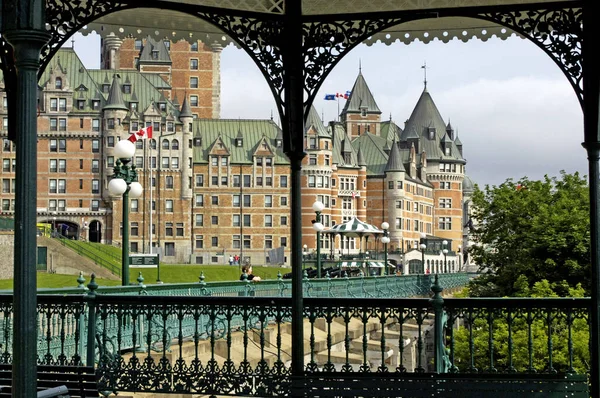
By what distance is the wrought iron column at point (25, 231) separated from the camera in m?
4.96

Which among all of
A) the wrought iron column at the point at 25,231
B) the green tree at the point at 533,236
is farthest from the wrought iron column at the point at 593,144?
the green tree at the point at 533,236

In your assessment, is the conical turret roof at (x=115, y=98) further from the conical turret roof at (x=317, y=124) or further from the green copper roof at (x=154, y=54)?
the conical turret roof at (x=317, y=124)

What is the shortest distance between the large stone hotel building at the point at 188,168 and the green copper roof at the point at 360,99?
7143 mm

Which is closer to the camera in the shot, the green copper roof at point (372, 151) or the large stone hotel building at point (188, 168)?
the large stone hotel building at point (188, 168)

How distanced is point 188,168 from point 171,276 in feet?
100

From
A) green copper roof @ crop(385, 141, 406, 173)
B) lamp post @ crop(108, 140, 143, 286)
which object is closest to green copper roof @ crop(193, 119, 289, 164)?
green copper roof @ crop(385, 141, 406, 173)

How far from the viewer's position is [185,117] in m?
107

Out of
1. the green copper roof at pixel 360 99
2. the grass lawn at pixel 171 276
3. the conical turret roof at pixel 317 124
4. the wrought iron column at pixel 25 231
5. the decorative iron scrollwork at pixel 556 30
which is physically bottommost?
the grass lawn at pixel 171 276

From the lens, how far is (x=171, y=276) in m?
77.1

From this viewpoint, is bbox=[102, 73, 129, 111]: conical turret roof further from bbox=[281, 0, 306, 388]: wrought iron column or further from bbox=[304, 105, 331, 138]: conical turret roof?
bbox=[281, 0, 306, 388]: wrought iron column

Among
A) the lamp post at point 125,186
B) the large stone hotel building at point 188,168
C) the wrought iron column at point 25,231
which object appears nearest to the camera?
the wrought iron column at point 25,231

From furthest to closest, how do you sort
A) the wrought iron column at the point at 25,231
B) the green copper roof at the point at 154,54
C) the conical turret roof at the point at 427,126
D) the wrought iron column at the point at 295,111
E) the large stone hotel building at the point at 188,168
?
the conical turret roof at the point at 427,126 → the green copper roof at the point at 154,54 → the large stone hotel building at the point at 188,168 → the wrought iron column at the point at 295,111 → the wrought iron column at the point at 25,231

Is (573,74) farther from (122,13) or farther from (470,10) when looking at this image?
(122,13)

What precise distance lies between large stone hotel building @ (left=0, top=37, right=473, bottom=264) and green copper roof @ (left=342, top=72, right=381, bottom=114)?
7143 mm
